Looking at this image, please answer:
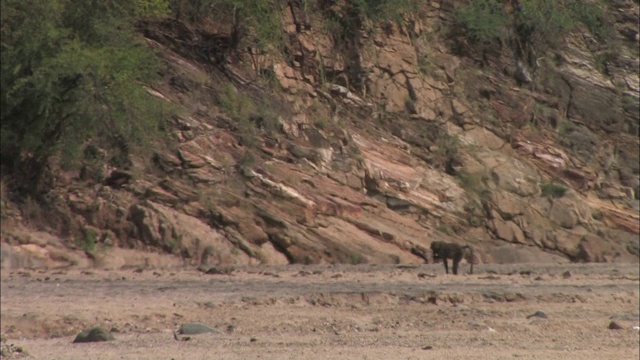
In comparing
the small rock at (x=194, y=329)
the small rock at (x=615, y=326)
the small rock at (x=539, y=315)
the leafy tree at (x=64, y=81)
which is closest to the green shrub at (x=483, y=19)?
the leafy tree at (x=64, y=81)

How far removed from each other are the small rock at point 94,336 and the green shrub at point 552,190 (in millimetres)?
23231

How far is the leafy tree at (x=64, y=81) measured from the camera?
21.8 metres

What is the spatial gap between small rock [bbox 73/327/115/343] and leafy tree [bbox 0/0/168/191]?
10572 mm

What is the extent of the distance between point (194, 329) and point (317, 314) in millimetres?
2710

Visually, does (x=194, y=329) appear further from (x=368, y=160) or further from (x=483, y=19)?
(x=483, y=19)

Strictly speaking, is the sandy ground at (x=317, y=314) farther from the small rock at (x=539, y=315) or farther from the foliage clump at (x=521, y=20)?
the foliage clump at (x=521, y=20)

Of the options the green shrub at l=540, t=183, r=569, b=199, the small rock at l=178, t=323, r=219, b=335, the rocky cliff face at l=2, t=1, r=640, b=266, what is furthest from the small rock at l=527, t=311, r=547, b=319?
the green shrub at l=540, t=183, r=569, b=199

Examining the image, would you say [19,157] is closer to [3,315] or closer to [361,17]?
[3,315]

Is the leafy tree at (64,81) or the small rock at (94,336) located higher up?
the leafy tree at (64,81)

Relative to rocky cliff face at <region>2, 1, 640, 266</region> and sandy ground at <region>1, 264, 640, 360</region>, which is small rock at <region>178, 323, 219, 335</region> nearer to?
sandy ground at <region>1, 264, 640, 360</region>

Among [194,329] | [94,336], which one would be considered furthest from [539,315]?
[94,336]

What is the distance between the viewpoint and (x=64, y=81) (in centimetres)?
2203

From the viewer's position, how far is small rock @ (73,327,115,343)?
11.7 m

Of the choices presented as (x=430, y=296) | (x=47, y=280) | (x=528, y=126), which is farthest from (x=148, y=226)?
(x=528, y=126)
